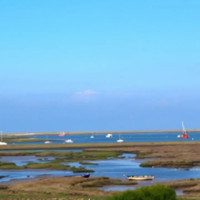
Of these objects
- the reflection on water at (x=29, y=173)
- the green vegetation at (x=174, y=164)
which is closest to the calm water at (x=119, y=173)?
the reflection on water at (x=29, y=173)

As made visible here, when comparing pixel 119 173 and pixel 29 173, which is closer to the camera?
pixel 119 173

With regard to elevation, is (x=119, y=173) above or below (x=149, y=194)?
below

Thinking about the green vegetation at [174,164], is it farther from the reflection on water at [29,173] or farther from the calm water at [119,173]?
the reflection on water at [29,173]

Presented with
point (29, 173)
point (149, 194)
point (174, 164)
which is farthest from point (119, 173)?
point (149, 194)

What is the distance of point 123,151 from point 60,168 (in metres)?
42.4

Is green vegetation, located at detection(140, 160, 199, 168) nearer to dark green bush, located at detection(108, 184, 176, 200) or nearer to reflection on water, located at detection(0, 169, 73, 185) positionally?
reflection on water, located at detection(0, 169, 73, 185)

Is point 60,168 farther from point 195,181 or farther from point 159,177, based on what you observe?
point 195,181

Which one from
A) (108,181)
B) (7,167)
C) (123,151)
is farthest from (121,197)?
(123,151)

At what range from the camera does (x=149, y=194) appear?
71.6 ft

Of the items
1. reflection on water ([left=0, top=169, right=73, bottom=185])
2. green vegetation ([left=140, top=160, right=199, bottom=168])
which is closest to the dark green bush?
reflection on water ([left=0, top=169, right=73, bottom=185])

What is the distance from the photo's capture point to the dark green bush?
21.5 metres

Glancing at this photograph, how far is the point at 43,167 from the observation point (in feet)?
227

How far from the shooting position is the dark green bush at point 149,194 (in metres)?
21.5

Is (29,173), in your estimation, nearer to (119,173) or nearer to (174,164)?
(119,173)
